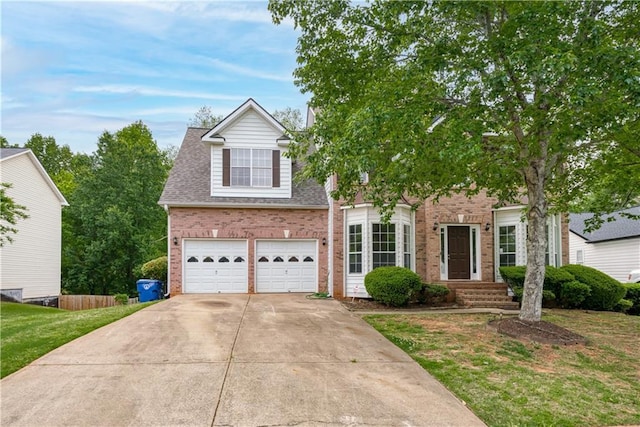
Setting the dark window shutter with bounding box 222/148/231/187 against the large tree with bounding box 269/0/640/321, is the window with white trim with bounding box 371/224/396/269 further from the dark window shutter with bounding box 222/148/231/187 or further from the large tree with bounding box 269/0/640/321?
the dark window shutter with bounding box 222/148/231/187

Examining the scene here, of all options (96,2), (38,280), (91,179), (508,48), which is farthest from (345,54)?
(91,179)

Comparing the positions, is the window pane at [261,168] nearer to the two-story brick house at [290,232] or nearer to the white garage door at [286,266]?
the two-story brick house at [290,232]

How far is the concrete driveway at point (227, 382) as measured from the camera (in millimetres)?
4699

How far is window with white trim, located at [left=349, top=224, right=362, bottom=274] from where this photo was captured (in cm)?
1473

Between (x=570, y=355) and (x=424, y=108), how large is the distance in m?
5.20

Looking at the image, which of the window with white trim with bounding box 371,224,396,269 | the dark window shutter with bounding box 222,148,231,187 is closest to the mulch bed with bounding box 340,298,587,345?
the window with white trim with bounding box 371,224,396,269

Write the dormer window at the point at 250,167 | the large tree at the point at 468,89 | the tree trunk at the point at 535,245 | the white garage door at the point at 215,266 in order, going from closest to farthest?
the large tree at the point at 468,89, the tree trunk at the point at 535,245, the white garage door at the point at 215,266, the dormer window at the point at 250,167

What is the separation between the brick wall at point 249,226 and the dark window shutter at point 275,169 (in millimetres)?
1089

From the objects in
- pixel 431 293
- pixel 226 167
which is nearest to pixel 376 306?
pixel 431 293

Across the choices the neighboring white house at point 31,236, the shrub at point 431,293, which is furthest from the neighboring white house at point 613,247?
the neighboring white house at point 31,236

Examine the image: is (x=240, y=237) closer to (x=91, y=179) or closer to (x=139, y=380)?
(x=139, y=380)

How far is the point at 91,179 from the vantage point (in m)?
25.4

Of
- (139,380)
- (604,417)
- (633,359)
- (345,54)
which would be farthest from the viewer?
(345,54)

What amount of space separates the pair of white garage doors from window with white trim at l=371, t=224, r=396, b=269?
250cm
